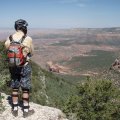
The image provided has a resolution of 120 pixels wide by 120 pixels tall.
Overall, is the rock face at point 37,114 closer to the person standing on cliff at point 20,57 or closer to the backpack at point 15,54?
the person standing on cliff at point 20,57

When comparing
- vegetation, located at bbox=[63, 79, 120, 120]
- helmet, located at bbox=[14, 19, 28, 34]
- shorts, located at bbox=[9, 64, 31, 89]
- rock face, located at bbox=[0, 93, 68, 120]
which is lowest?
vegetation, located at bbox=[63, 79, 120, 120]

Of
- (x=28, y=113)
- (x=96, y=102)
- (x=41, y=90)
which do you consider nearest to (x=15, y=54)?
(x=28, y=113)

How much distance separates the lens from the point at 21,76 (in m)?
10.4

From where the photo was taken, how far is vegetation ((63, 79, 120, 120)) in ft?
119

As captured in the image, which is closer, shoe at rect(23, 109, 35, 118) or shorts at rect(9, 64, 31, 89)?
shorts at rect(9, 64, 31, 89)

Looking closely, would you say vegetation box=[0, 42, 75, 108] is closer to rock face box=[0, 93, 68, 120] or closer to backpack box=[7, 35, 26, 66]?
rock face box=[0, 93, 68, 120]

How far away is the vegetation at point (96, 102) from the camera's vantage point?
3640cm

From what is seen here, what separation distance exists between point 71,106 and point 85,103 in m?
1.79

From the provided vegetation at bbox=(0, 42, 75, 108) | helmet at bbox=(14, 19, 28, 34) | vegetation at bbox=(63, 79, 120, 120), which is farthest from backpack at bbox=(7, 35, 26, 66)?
vegetation at bbox=(63, 79, 120, 120)

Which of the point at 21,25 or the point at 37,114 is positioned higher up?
the point at 21,25

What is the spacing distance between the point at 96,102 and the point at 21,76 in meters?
28.8

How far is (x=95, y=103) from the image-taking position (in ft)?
126

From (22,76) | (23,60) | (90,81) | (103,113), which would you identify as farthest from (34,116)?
(90,81)

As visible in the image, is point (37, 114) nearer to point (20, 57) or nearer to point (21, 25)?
point (20, 57)
